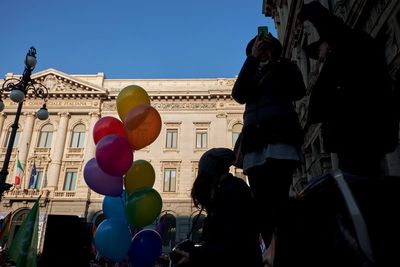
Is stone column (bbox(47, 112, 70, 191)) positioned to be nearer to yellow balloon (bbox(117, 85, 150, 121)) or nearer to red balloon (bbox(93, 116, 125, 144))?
red balloon (bbox(93, 116, 125, 144))

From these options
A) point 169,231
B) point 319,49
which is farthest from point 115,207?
point 169,231

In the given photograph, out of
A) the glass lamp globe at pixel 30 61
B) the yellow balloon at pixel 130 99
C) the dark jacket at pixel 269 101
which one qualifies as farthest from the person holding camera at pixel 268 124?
the glass lamp globe at pixel 30 61

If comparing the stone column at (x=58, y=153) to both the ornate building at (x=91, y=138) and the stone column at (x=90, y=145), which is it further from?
the stone column at (x=90, y=145)

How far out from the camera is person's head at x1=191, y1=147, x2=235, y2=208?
2.16 meters

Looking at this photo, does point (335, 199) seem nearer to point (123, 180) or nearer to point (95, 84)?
point (123, 180)

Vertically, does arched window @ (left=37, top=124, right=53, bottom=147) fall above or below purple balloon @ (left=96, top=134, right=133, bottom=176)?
above

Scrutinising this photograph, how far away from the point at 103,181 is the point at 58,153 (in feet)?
75.2

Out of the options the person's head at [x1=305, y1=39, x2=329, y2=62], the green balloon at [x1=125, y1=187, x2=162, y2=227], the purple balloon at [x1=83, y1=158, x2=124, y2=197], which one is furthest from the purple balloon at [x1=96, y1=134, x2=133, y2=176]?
the person's head at [x1=305, y1=39, x2=329, y2=62]

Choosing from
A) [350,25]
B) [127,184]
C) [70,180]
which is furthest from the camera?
[70,180]

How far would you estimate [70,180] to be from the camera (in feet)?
85.0

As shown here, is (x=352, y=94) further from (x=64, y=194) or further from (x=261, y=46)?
(x=64, y=194)

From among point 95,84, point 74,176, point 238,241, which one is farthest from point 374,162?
point 95,84

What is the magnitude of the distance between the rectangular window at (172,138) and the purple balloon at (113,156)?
21.7 metres

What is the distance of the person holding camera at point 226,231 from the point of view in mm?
1731
